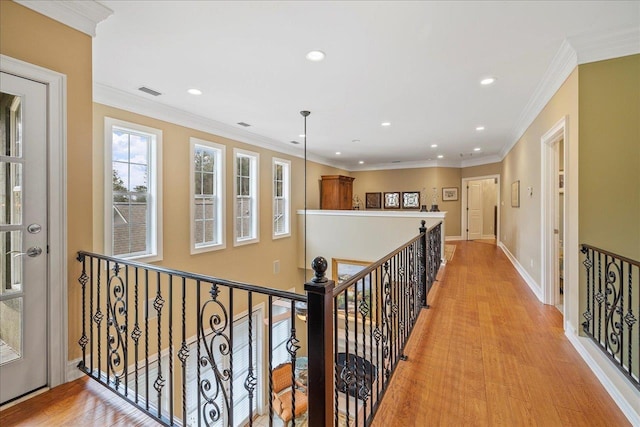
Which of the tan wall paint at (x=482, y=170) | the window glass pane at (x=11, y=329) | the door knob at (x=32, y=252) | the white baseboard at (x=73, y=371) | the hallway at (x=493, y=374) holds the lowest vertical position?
the hallway at (x=493, y=374)

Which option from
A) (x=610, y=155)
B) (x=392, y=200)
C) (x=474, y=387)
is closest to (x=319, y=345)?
(x=474, y=387)

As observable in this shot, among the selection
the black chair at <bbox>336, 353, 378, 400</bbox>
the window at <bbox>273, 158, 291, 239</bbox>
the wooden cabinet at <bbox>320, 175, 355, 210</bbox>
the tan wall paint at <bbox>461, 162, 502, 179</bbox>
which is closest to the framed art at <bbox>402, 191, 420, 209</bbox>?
the tan wall paint at <bbox>461, 162, 502, 179</bbox>

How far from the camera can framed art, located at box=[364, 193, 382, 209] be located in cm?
977

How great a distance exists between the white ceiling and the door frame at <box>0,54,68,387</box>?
73 cm

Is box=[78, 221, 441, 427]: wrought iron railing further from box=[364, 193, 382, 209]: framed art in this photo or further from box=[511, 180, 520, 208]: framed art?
box=[364, 193, 382, 209]: framed art

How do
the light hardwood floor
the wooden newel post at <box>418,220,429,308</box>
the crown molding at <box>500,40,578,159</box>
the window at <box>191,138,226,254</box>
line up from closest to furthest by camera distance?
the light hardwood floor → the crown molding at <box>500,40,578,159</box> → the wooden newel post at <box>418,220,429,308</box> → the window at <box>191,138,226,254</box>

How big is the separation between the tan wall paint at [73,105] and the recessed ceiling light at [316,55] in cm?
167

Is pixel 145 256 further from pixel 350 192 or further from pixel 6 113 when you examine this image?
pixel 350 192

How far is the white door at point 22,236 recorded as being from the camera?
68.6 inches

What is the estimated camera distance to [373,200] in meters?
9.84

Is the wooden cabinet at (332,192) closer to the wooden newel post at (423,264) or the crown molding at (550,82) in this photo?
the crown molding at (550,82)

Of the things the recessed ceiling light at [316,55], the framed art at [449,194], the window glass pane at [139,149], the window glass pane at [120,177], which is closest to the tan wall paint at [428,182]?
the framed art at [449,194]

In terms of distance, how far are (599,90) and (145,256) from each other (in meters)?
5.17

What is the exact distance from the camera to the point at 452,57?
269 centimetres
